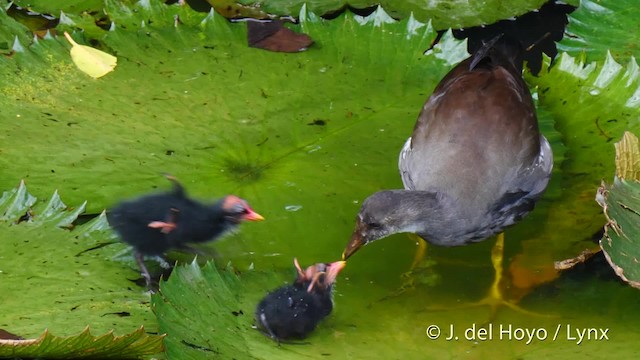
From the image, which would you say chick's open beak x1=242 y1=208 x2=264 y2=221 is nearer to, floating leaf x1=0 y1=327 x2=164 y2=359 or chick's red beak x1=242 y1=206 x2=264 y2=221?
chick's red beak x1=242 y1=206 x2=264 y2=221

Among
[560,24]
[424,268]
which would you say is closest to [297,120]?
[424,268]

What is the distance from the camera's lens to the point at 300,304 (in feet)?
7.77

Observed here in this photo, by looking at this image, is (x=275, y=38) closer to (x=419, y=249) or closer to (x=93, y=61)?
(x=93, y=61)

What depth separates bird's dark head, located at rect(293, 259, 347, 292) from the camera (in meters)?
2.41

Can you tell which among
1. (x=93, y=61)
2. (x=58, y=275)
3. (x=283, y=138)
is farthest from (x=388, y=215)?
(x=93, y=61)

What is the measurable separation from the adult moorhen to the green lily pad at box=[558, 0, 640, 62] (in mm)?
596

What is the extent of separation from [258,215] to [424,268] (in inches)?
18.8

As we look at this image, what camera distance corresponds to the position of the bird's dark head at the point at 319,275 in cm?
241

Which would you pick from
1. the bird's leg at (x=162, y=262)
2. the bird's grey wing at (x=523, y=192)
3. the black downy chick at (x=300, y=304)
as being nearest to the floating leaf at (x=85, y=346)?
the black downy chick at (x=300, y=304)

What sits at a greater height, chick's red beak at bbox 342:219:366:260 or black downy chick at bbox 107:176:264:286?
chick's red beak at bbox 342:219:366:260

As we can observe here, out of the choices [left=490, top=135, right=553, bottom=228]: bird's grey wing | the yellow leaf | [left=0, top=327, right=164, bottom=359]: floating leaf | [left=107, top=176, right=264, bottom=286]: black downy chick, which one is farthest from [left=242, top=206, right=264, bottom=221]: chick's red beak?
the yellow leaf

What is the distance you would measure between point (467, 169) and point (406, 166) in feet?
0.64

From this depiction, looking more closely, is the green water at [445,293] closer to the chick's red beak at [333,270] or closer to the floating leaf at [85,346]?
the chick's red beak at [333,270]

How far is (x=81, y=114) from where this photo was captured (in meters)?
2.92
